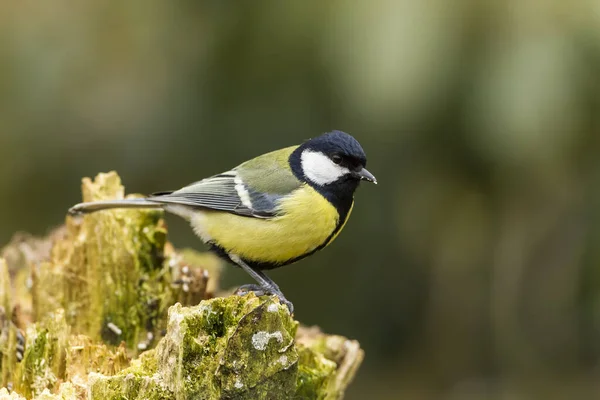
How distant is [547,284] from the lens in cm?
445

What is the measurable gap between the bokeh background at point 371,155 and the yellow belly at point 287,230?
156 cm

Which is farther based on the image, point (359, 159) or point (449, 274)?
point (449, 274)

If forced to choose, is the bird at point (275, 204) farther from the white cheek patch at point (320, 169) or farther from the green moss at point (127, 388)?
the green moss at point (127, 388)

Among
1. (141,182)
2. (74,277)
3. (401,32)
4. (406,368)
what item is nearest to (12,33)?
(141,182)

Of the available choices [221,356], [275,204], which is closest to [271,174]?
[275,204]

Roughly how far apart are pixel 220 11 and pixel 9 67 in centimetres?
127

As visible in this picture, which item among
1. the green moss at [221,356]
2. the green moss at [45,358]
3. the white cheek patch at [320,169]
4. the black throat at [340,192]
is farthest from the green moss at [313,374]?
the green moss at [45,358]

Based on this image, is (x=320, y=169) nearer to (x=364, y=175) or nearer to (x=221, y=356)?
(x=364, y=175)

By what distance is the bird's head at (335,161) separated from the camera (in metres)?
2.26

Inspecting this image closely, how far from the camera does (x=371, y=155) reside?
4.61m

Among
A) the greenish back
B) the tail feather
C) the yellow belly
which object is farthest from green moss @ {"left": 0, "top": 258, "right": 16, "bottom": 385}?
the greenish back

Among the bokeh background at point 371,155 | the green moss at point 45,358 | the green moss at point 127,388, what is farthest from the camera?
the bokeh background at point 371,155

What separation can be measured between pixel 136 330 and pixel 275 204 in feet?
1.86

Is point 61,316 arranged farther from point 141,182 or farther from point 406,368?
point 406,368
